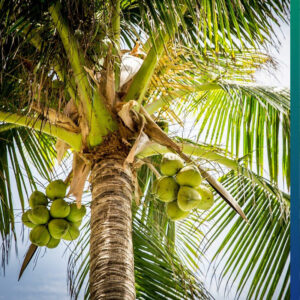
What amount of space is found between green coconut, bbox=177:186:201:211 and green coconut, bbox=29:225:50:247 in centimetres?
78

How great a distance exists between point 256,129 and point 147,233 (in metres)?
1.27

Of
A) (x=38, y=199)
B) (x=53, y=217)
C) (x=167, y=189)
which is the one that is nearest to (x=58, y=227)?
(x=53, y=217)

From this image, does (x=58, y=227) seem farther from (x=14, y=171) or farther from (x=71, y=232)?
(x=14, y=171)

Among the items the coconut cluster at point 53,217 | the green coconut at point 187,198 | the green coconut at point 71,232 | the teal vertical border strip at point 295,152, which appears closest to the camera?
the teal vertical border strip at point 295,152

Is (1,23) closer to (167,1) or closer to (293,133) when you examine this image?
(167,1)

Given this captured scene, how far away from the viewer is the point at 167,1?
256cm

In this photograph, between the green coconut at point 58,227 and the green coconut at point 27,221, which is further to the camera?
the green coconut at point 27,221

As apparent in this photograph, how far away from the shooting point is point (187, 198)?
2.68m

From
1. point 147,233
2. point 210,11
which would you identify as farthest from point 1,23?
point 147,233

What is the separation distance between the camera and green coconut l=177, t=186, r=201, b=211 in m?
2.68

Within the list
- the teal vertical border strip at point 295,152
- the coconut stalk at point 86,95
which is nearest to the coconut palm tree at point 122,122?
the coconut stalk at point 86,95

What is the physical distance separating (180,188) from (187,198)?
3.7 inches

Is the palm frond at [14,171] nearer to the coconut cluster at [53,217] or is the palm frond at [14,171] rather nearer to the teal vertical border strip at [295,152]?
the coconut cluster at [53,217]

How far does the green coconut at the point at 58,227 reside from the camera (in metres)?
2.89
